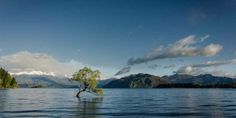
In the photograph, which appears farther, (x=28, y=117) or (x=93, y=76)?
(x=93, y=76)

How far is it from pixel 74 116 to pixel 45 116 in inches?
211

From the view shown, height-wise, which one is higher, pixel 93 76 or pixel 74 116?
pixel 93 76

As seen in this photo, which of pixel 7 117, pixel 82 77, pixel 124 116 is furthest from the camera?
pixel 82 77

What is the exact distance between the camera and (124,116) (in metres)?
71.6

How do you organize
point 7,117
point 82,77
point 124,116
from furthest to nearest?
1. point 82,77
2. point 124,116
3. point 7,117

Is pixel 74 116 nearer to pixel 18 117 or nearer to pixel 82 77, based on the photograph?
pixel 18 117

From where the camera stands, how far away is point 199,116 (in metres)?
71.8

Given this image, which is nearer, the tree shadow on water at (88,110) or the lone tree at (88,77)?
the tree shadow on water at (88,110)

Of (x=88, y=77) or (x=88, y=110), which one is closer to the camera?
(x=88, y=110)

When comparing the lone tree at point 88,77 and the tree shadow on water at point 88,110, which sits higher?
the lone tree at point 88,77

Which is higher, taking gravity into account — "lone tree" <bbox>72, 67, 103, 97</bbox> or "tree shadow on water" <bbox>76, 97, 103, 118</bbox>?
"lone tree" <bbox>72, 67, 103, 97</bbox>

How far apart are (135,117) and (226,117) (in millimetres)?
17118

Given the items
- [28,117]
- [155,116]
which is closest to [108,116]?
[155,116]

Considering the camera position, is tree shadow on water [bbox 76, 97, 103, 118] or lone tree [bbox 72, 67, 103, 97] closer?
tree shadow on water [bbox 76, 97, 103, 118]
